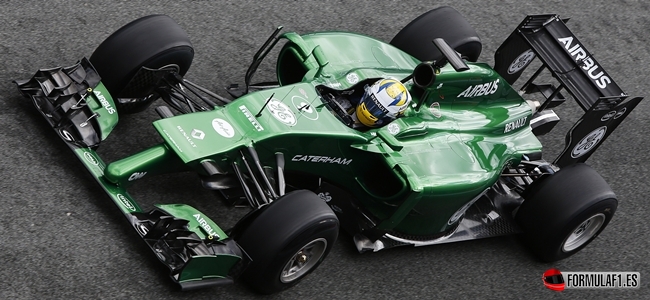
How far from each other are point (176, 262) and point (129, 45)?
1820 millimetres

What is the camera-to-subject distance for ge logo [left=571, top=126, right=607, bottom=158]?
6.87 m

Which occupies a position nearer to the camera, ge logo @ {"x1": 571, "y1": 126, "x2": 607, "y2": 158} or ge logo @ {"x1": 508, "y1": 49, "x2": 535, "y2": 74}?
ge logo @ {"x1": 571, "y1": 126, "x2": 607, "y2": 158}

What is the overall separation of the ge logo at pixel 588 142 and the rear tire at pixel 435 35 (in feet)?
3.96

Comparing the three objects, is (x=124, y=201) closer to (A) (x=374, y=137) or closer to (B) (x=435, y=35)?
(A) (x=374, y=137)

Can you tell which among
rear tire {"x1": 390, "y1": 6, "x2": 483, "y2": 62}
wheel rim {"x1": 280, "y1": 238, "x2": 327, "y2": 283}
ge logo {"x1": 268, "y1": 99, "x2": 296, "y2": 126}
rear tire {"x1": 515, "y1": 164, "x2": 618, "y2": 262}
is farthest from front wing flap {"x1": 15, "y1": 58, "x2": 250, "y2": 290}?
rear tire {"x1": 390, "y1": 6, "x2": 483, "y2": 62}

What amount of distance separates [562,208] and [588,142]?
74cm

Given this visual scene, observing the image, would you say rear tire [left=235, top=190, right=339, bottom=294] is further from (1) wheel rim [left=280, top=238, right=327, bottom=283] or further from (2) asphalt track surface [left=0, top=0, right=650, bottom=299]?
(2) asphalt track surface [left=0, top=0, right=650, bottom=299]

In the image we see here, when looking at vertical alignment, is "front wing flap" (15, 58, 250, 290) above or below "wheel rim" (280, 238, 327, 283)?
above

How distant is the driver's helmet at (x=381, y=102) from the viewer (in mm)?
6137

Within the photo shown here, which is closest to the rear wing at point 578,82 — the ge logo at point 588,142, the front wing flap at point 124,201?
the ge logo at point 588,142

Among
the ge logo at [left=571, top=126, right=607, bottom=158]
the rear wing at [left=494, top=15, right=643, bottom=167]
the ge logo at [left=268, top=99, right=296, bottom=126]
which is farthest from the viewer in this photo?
the ge logo at [left=571, top=126, right=607, bottom=158]

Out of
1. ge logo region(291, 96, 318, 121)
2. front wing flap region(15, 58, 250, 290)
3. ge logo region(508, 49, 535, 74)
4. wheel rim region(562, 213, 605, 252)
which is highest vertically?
ge logo region(291, 96, 318, 121)

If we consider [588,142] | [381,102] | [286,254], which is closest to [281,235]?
[286,254]

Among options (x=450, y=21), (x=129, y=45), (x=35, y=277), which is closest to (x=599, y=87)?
(x=450, y=21)
